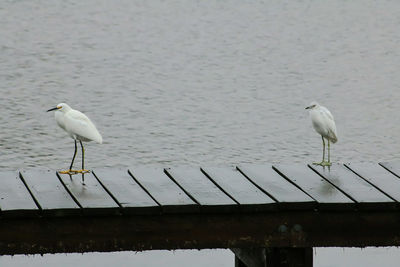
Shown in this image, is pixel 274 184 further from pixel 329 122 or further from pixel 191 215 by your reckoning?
pixel 329 122

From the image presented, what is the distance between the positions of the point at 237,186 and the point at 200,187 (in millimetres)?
184

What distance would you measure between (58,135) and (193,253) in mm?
3468

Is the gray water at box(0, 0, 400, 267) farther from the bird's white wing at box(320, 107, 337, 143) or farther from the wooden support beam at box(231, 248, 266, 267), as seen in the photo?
the wooden support beam at box(231, 248, 266, 267)

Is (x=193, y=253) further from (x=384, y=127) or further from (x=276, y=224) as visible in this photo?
(x=384, y=127)

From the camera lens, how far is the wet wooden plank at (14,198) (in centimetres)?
441

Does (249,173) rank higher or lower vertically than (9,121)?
lower

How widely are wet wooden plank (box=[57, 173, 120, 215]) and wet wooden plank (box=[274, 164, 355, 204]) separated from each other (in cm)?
96

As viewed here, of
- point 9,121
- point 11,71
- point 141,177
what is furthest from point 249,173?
point 11,71

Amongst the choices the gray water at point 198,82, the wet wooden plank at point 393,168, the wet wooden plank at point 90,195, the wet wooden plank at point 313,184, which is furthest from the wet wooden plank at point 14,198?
the gray water at point 198,82

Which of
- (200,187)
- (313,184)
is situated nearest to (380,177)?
(313,184)

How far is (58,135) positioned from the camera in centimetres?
1068

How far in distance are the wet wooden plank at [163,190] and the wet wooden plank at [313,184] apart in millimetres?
609

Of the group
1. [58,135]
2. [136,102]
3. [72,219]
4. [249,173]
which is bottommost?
[72,219]

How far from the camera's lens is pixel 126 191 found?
480 centimetres
